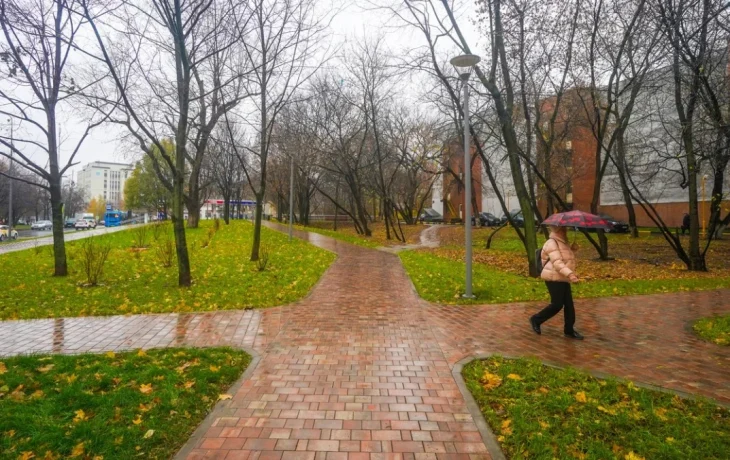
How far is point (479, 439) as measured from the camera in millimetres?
3219

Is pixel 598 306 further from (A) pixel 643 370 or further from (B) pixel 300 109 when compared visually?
(B) pixel 300 109

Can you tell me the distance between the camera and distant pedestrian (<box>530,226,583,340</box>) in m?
5.68

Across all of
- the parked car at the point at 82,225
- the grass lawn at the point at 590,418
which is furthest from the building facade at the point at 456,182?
the parked car at the point at 82,225

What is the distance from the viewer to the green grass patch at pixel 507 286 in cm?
866

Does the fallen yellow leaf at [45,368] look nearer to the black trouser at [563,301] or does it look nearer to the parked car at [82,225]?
the black trouser at [563,301]

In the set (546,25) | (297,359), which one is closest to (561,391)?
(297,359)

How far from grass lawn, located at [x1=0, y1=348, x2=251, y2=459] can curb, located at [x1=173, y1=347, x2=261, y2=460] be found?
6 centimetres

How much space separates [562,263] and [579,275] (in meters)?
6.99

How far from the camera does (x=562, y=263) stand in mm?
5660

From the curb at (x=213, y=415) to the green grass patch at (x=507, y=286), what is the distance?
181 inches

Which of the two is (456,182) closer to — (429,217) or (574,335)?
(429,217)

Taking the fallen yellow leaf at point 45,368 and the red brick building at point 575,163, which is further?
the red brick building at point 575,163

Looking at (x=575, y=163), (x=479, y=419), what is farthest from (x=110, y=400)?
(x=575, y=163)

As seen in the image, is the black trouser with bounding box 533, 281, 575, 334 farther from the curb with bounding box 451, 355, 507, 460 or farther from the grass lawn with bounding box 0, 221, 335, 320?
the grass lawn with bounding box 0, 221, 335, 320
